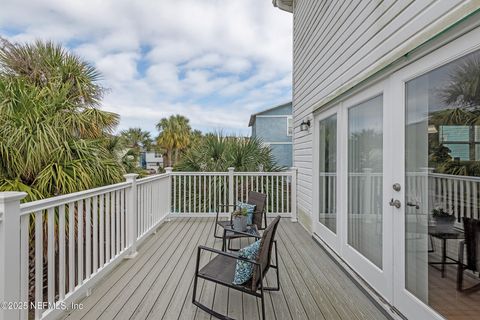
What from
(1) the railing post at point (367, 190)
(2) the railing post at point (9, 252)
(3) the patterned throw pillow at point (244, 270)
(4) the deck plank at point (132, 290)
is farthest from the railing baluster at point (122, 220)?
(1) the railing post at point (367, 190)

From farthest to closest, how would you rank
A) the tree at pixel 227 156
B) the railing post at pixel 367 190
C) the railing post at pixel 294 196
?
1. the tree at pixel 227 156
2. the railing post at pixel 294 196
3. the railing post at pixel 367 190

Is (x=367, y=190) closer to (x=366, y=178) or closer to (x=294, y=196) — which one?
(x=366, y=178)

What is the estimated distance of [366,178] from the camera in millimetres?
2887

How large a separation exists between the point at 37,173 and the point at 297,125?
4.84 m

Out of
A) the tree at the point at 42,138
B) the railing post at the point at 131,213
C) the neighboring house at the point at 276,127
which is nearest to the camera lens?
the tree at the point at 42,138

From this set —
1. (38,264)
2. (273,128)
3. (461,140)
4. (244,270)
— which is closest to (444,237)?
(461,140)

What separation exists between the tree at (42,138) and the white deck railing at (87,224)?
0.45 meters

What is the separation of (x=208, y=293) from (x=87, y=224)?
141cm

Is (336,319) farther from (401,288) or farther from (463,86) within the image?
(463,86)

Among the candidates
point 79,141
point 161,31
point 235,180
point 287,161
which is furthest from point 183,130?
point 79,141

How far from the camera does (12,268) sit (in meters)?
1.59

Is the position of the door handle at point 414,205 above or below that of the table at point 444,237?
above

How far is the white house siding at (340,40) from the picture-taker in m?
2.00

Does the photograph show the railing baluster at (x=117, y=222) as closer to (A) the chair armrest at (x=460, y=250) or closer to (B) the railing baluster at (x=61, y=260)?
(B) the railing baluster at (x=61, y=260)
